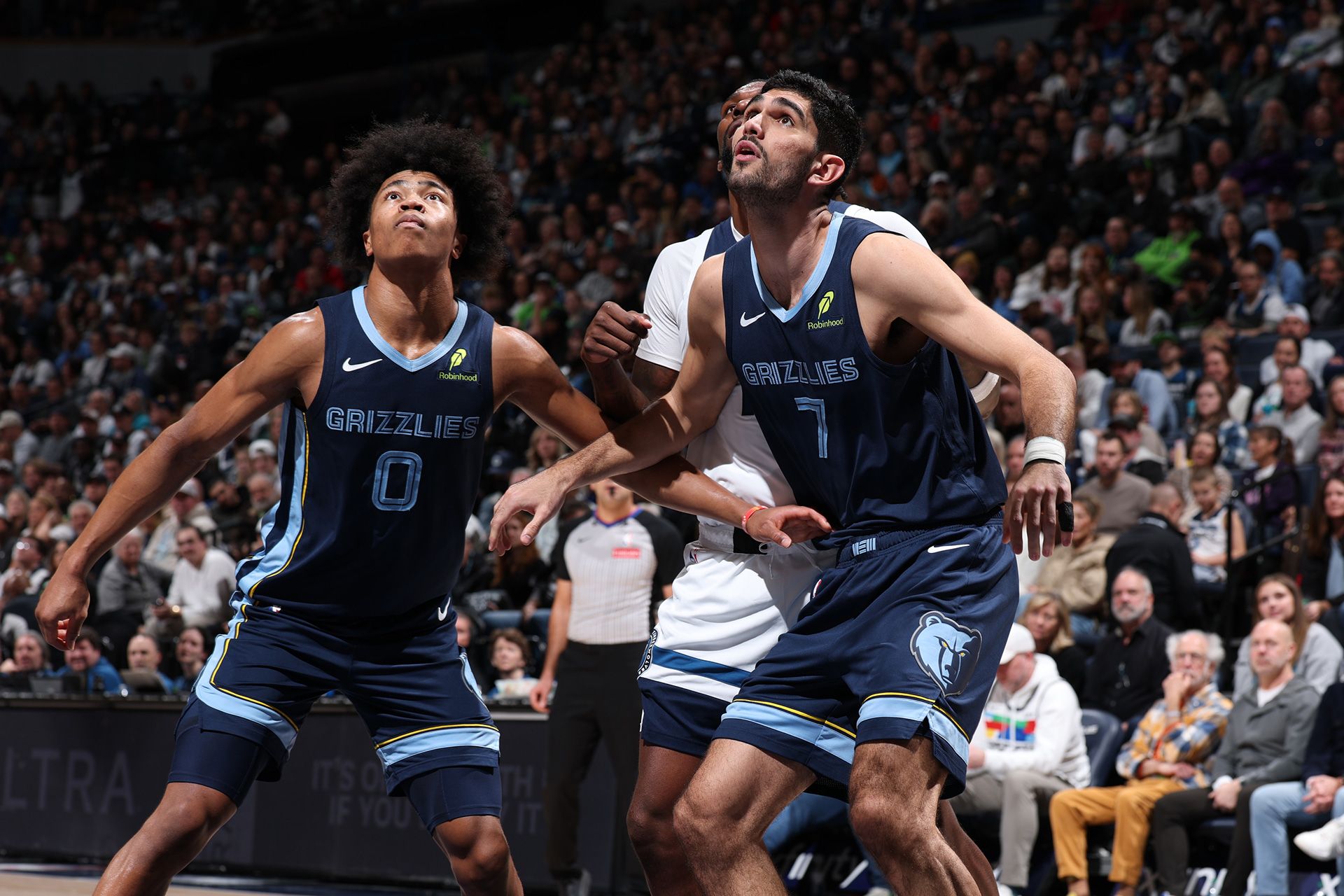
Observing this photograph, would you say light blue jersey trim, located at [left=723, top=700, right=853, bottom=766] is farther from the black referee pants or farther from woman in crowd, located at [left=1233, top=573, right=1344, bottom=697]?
woman in crowd, located at [left=1233, top=573, right=1344, bottom=697]

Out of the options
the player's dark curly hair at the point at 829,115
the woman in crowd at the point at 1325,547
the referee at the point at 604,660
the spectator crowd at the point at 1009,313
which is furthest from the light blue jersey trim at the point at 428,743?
the woman in crowd at the point at 1325,547

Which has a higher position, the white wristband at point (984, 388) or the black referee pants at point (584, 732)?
the white wristband at point (984, 388)

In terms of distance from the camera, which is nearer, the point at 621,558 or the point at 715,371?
the point at 715,371

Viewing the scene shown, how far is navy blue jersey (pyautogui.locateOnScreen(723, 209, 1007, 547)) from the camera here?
373 centimetres

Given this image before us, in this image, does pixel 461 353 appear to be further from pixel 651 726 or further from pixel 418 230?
pixel 651 726

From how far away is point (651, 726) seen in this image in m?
4.22

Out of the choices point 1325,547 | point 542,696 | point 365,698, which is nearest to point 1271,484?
point 1325,547

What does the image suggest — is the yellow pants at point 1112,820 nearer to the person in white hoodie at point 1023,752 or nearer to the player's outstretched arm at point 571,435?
the person in white hoodie at point 1023,752

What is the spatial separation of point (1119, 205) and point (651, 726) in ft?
33.4

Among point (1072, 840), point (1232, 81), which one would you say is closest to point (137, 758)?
point (1072, 840)

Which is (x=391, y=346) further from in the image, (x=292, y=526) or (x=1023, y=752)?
(x=1023, y=752)

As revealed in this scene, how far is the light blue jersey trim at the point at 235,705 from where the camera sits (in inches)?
159

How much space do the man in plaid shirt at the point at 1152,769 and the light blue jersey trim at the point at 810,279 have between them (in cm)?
455

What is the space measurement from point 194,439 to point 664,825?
1.59 metres
